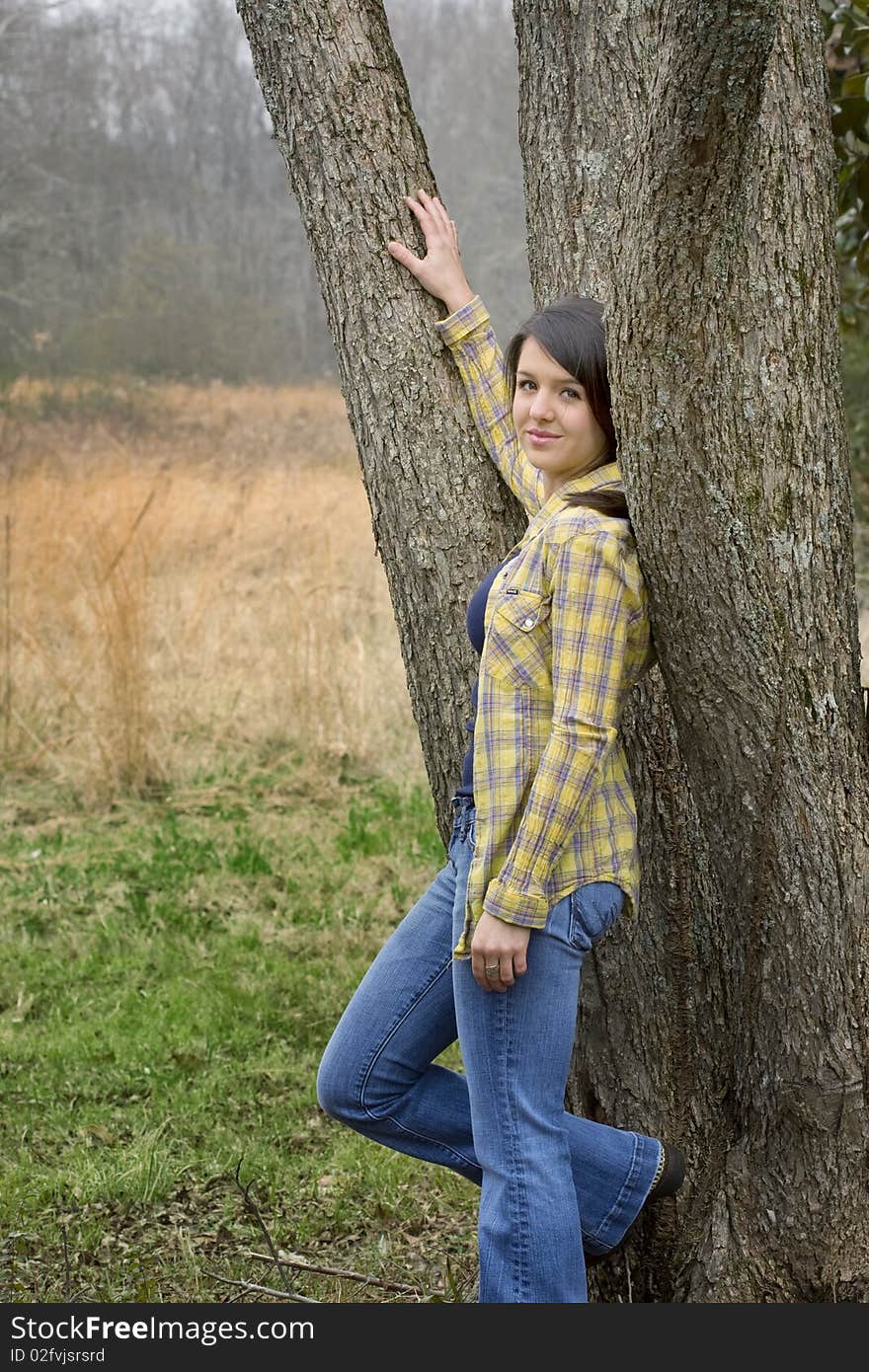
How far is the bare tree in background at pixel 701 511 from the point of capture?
6.17 feet

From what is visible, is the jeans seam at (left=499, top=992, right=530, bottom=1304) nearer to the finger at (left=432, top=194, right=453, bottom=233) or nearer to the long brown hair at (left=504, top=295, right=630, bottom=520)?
the long brown hair at (left=504, top=295, right=630, bottom=520)

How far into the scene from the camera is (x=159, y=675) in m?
7.01

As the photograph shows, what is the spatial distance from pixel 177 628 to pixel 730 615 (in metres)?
5.65

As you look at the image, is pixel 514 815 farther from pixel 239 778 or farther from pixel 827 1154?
pixel 239 778

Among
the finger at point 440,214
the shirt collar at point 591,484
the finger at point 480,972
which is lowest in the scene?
the finger at point 480,972

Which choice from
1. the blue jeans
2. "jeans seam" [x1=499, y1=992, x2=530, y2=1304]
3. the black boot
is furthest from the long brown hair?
the black boot

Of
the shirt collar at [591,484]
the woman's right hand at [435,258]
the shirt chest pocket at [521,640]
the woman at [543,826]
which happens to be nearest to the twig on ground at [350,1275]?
the woman at [543,826]

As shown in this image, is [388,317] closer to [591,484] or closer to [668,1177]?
[591,484]

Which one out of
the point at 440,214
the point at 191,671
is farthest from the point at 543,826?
the point at 191,671

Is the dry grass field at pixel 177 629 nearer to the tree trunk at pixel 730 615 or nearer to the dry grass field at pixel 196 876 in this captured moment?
the dry grass field at pixel 196 876

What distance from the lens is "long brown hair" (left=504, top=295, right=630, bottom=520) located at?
6.88 ft

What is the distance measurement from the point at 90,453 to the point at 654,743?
852cm

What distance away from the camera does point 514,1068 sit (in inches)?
79.4

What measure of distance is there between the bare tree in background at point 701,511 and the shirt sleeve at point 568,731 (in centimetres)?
14
